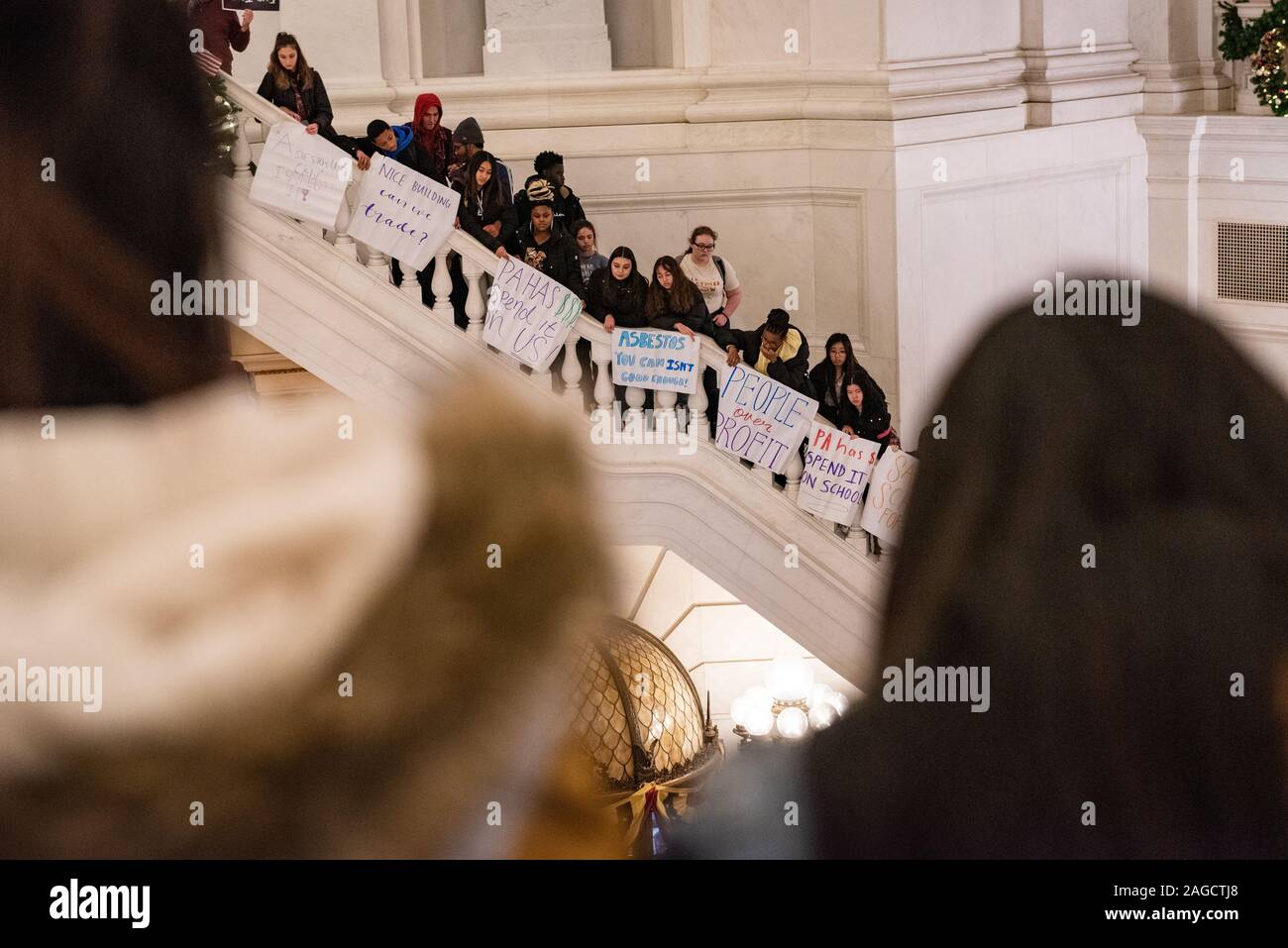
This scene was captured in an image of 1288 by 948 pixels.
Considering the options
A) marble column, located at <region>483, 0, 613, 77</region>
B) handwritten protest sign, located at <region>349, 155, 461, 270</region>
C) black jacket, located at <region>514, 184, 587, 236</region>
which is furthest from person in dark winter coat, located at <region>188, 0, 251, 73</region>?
marble column, located at <region>483, 0, 613, 77</region>

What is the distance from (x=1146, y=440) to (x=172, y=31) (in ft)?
4.36

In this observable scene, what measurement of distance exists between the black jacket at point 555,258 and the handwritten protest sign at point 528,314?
14 centimetres

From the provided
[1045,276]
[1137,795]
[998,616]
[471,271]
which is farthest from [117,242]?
[1045,276]

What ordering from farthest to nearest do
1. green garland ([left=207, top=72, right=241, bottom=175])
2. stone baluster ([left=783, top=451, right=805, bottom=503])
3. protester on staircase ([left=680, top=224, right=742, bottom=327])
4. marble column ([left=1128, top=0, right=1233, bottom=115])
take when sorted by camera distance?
marble column ([left=1128, top=0, right=1233, bottom=115]), protester on staircase ([left=680, top=224, right=742, bottom=327]), stone baluster ([left=783, top=451, right=805, bottom=503]), green garland ([left=207, top=72, right=241, bottom=175])

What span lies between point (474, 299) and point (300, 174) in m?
0.98

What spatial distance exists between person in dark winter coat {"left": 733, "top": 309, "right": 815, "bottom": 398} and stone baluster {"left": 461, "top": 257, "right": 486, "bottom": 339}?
4.23 ft

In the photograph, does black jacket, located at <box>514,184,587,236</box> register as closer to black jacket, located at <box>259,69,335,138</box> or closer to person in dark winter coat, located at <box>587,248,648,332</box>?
person in dark winter coat, located at <box>587,248,648,332</box>

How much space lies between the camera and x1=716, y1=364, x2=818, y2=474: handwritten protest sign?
7.57m

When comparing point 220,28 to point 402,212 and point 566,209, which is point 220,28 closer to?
point 402,212

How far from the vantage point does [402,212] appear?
23.8 feet

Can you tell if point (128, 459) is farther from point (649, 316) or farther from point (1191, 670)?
point (649, 316)

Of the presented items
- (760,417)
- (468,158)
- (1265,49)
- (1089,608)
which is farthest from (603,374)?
(1265,49)

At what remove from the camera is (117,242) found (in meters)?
2.04

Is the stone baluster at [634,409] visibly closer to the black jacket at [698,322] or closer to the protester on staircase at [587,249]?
the black jacket at [698,322]
